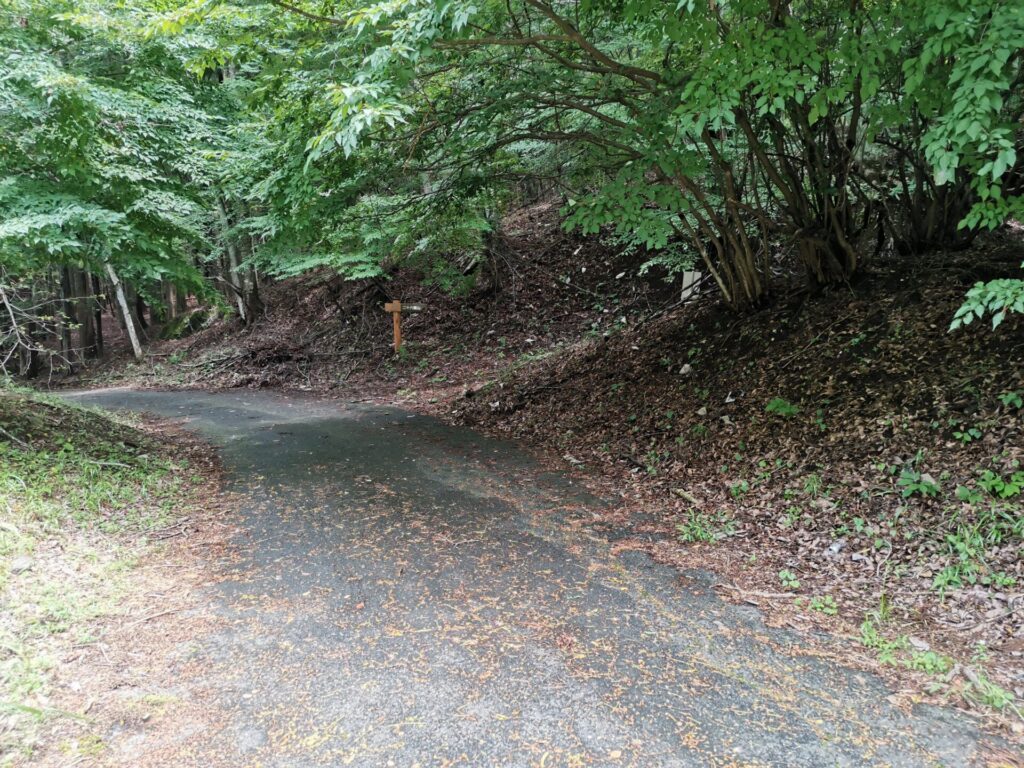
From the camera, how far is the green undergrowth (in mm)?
2662

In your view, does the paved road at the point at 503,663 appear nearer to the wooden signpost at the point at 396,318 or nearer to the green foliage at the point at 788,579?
the green foliage at the point at 788,579

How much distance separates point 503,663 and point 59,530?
12.2 feet

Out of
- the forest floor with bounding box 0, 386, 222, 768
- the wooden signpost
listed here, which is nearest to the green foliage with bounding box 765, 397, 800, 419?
the forest floor with bounding box 0, 386, 222, 768

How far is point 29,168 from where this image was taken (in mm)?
6219

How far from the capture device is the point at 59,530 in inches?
171

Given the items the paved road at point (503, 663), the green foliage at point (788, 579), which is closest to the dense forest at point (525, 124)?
the green foliage at point (788, 579)

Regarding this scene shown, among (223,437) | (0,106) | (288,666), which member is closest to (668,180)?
(288,666)

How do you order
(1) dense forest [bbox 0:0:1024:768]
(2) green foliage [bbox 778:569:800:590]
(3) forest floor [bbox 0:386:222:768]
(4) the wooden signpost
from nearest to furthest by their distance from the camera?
1. (3) forest floor [bbox 0:386:222:768]
2. (1) dense forest [bbox 0:0:1024:768]
3. (2) green foliage [bbox 778:569:800:590]
4. (4) the wooden signpost

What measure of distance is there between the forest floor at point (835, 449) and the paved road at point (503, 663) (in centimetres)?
43

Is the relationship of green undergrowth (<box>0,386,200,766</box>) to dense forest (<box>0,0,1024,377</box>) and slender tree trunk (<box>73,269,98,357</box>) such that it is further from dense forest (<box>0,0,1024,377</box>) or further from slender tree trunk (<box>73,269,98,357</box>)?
slender tree trunk (<box>73,269,98,357</box>)

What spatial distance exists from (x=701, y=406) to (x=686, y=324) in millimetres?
2378

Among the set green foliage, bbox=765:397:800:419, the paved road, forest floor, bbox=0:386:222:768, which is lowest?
the paved road

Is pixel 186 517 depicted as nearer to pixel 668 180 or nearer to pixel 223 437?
pixel 223 437

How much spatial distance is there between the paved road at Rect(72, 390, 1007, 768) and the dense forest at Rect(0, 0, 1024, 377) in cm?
243
